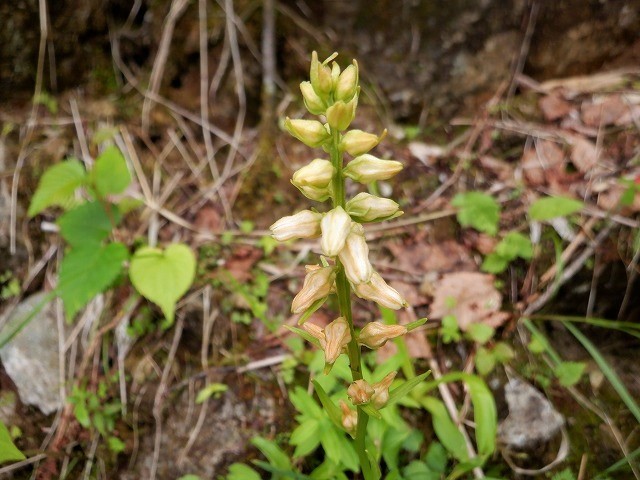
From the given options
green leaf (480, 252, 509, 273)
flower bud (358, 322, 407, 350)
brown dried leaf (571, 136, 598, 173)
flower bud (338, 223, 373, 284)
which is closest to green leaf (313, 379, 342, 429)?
flower bud (358, 322, 407, 350)

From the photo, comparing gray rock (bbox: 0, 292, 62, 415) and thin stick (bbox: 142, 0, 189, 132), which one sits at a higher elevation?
thin stick (bbox: 142, 0, 189, 132)

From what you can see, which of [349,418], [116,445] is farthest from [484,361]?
[116,445]

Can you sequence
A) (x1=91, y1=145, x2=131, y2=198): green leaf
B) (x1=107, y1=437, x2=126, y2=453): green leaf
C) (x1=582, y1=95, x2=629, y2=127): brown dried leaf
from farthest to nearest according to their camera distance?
1. (x1=582, y1=95, x2=629, y2=127): brown dried leaf
2. (x1=91, y1=145, x2=131, y2=198): green leaf
3. (x1=107, y1=437, x2=126, y2=453): green leaf

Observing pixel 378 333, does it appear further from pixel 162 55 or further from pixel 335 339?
pixel 162 55

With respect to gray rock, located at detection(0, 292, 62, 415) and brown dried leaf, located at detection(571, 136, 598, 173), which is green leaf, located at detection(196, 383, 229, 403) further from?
brown dried leaf, located at detection(571, 136, 598, 173)

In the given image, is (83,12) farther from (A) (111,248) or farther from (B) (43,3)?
(A) (111,248)

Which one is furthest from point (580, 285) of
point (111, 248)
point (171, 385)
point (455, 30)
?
point (111, 248)

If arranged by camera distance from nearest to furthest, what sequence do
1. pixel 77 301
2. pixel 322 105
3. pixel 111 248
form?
1. pixel 322 105
2. pixel 77 301
3. pixel 111 248

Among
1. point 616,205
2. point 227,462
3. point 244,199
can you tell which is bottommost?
point 227,462
